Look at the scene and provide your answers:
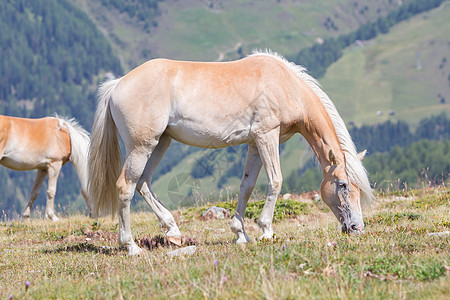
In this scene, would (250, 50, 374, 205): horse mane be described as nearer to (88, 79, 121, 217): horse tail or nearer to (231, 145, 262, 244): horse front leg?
Result: (231, 145, 262, 244): horse front leg

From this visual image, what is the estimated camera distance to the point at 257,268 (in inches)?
219

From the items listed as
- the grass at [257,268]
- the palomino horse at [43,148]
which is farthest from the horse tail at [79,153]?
the grass at [257,268]

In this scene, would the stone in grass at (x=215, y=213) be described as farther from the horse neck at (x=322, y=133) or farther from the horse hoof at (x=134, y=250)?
the horse hoof at (x=134, y=250)

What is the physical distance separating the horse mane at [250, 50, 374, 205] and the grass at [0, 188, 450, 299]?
866mm

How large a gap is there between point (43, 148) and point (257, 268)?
13417 millimetres

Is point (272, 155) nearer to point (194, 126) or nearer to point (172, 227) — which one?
point (194, 126)

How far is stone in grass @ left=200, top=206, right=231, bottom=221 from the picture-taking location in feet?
43.3

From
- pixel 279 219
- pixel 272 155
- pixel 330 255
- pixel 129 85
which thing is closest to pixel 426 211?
pixel 279 219

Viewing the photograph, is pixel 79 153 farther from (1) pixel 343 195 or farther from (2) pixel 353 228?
(2) pixel 353 228

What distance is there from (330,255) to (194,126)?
3592mm

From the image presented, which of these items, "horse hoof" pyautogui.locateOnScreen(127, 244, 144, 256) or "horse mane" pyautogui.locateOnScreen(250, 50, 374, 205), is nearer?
"horse hoof" pyautogui.locateOnScreen(127, 244, 144, 256)

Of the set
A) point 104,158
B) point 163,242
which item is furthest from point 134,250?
point 104,158

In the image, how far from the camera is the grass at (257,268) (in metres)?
4.87

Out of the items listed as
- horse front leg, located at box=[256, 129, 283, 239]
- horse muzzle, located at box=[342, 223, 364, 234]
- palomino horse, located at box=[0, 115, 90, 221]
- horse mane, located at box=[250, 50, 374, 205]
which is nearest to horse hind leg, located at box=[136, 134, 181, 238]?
horse front leg, located at box=[256, 129, 283, 239]
